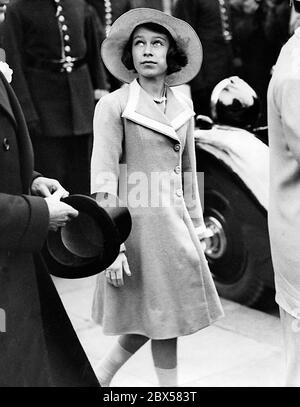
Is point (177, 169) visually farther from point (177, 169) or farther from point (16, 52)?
point (16, 52)

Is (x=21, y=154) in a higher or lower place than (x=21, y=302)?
higher

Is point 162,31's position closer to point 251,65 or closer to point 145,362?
point 145,362

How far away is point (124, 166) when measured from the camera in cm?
310

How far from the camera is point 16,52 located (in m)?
4.80

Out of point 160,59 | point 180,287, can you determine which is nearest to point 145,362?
point 180,287

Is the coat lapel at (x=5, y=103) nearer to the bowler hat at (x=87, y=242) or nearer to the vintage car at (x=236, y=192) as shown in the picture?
the bowler hat at (x=87, y=242)

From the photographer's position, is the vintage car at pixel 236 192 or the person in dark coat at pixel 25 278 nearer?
the person in dark coat at pixel 25 278

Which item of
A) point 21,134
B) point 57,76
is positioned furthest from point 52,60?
point 21,134

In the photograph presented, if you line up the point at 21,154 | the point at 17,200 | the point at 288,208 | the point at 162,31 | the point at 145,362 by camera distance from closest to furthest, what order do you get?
1. the point at 17,200
2. the point at 21,154
3. the point at 288,208
4. the point at 162,31
5. the point at 145,362

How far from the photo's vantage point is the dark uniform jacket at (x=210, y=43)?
6.04m

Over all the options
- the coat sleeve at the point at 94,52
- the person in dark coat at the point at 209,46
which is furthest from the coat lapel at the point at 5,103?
the person in dark coat at the point at 209,46

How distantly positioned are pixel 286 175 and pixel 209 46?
12.1ft

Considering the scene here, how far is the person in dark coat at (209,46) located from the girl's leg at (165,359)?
316 centimetres

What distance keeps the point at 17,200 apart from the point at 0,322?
378mm
